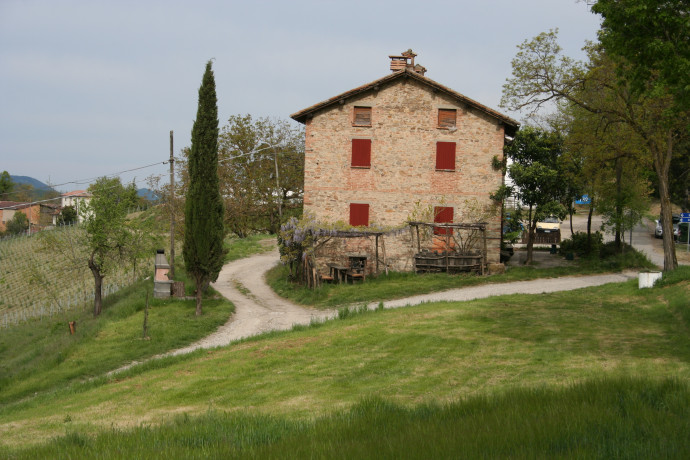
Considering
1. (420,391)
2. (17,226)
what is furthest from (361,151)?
(17,226)

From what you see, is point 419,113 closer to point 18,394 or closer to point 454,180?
point 454,180

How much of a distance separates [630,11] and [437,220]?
59.2 ft

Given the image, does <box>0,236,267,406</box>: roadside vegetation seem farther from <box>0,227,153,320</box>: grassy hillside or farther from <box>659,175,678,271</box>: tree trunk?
<box>659,175,678,271</box>: tree trunk

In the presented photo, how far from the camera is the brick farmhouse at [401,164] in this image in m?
30.8

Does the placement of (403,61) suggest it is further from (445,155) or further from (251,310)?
(251,310)

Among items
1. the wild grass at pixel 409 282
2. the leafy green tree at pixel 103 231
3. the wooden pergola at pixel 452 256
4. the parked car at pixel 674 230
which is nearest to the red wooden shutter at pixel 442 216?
the wooden pergola at pixel 452 256

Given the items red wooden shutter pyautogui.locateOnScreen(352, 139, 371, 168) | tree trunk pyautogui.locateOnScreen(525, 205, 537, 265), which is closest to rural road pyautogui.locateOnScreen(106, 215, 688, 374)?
tree trunk pyautogui.locateOnScreen(525, 205, 537, 265)

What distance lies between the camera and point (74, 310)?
33781 mm

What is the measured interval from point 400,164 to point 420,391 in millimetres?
21235

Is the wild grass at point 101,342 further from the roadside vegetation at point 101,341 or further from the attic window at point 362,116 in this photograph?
the attic window at point 362,116

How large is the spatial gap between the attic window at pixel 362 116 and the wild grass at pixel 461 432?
23.5m

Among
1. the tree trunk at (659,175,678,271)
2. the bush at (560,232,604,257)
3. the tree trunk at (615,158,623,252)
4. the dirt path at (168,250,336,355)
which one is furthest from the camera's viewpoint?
the bush at (560,232,604,257)

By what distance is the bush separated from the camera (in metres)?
33.5

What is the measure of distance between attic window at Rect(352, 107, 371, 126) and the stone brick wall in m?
0.22
